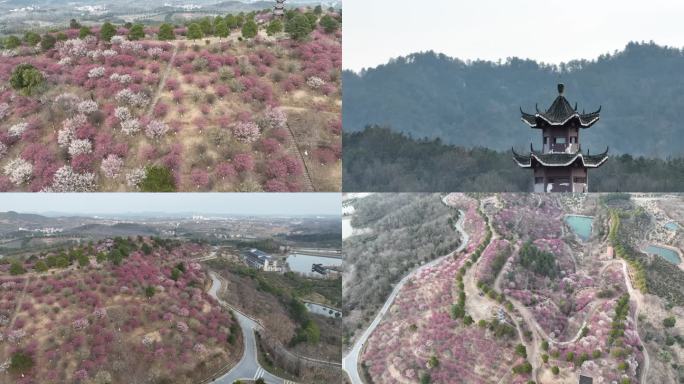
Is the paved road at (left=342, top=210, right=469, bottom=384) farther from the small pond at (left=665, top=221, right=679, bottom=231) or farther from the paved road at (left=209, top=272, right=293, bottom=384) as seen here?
the small pond at (left=665, top=221, right=679, bottom=231)

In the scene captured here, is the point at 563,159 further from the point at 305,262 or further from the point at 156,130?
the point at 156,130

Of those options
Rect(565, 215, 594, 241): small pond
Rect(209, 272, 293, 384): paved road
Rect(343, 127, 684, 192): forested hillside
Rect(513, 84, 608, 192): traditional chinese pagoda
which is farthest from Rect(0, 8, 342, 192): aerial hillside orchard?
Rect(343, 127, 684, 192): forested hillside

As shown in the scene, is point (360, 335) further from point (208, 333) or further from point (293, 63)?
point (293, 63)

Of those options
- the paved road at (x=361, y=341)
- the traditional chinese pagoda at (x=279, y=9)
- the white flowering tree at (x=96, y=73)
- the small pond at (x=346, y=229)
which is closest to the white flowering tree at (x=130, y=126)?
Answer: the white flowering tree at (x=96, y=73)

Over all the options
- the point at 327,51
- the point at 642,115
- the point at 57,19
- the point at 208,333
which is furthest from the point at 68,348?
the point at 642,115

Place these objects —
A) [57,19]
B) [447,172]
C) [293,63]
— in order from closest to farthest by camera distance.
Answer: [293,63], [57,19], [447,172]

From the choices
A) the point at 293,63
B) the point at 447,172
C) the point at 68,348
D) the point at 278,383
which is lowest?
the point at 278,383

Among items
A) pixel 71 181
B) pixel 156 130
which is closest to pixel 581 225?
pixel 156 130
